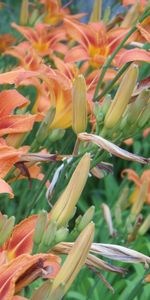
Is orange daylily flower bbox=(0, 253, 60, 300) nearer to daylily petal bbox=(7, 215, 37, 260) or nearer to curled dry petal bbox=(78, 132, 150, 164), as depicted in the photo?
daylily petal bbox=(7, 215, 37, 260)

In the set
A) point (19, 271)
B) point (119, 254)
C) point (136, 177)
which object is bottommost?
point (136, 177)

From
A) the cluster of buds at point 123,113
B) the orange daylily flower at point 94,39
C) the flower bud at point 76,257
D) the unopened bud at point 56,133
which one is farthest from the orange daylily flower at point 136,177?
the flower bud at point 76,257

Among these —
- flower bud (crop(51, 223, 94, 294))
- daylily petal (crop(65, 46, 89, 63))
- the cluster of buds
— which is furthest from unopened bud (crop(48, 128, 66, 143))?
flower bud (crop(51, 223, 94, 294))

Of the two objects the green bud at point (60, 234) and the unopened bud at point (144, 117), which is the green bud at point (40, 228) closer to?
the green bud at point (60, 234)

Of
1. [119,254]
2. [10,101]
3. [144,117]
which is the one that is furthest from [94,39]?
[119,254]

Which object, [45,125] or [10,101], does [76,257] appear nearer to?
[10,101]

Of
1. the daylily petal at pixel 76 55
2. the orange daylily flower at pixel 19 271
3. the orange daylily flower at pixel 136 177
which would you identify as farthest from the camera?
the orange daylily flower at pixel 136 177

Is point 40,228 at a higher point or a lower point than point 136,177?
higher
